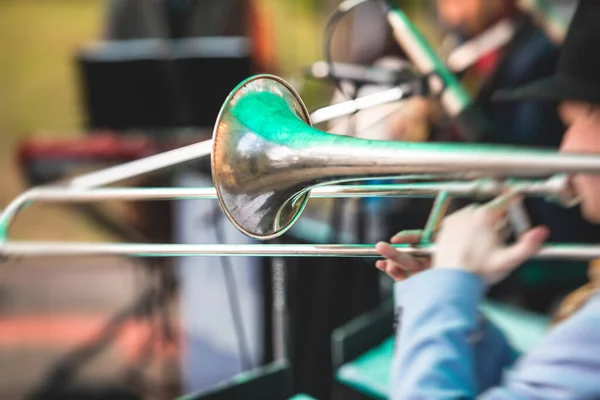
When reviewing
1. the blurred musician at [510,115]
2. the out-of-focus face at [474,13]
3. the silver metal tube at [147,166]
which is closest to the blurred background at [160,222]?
the blurred musician at [510,115]

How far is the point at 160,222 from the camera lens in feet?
6.82

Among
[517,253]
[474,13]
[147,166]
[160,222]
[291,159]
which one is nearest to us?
[291,159]

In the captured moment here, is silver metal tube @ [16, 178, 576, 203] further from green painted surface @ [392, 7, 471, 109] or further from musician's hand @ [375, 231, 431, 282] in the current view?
green painted surface @ [392, 7, 471, 109]

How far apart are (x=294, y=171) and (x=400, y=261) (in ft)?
0.51

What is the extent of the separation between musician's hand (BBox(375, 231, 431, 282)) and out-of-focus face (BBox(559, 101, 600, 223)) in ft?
0.67

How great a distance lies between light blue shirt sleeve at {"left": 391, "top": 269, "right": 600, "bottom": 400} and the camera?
64 cm

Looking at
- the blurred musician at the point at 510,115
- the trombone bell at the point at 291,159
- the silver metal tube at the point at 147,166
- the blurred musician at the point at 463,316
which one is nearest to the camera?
the trombone bell at the point at 291,159

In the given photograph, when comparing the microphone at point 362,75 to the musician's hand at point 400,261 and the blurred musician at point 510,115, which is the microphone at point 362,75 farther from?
the musician's hand at point 400,261

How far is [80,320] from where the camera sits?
8.95ft

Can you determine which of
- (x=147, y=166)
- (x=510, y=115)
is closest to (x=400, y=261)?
(x=147, y=166)

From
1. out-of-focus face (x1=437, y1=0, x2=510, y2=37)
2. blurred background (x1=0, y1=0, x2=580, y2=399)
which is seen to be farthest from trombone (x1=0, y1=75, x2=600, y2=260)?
out-of-focus face (x1=437, y1=0, x2=510, y2=37)

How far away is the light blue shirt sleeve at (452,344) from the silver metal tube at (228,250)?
1.8 inches

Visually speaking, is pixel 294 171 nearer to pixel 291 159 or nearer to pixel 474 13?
pixel 291 159

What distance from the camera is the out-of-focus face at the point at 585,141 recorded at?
71 cm
